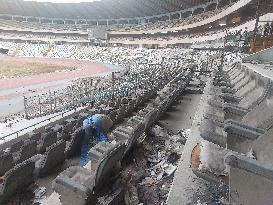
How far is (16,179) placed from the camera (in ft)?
16.7

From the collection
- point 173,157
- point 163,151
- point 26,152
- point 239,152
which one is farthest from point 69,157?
point 239,152

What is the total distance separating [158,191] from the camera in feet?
15.0

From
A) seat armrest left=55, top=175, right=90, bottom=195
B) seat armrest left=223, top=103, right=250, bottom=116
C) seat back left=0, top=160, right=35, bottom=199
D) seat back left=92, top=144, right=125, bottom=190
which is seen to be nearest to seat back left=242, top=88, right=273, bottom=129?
seat armrest left=223, top=103, right=250, bottom=116

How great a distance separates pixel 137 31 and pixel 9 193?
5850cm

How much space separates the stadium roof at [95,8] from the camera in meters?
62.9

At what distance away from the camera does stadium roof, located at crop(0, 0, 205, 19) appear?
62.9 metres

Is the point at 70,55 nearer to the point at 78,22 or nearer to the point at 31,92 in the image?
the point at 78,22

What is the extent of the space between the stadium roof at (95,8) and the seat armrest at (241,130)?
192 ft

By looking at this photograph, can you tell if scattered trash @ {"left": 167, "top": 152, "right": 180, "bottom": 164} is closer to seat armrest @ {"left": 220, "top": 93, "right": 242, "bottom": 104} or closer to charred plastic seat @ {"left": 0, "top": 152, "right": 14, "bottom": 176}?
seat armrest @ {"left": 220, "top": 93, "right": 242, "bottom": 104}

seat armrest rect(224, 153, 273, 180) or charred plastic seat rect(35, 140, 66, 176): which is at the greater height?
seat armrest rect(224, 153, 273, 180)

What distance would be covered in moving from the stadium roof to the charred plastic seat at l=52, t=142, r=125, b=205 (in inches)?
2277

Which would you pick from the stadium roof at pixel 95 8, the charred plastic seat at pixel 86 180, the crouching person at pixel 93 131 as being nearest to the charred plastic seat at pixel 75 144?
the crouching person at pixel 93 131

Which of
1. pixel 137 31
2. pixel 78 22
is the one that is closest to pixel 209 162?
pixel 137 31

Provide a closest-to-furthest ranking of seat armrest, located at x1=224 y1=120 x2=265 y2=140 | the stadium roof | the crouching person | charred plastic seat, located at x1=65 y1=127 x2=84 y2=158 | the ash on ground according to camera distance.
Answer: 1. seat armrest, located at x1=224 y1=120 x2=265 y2=140
2. the ash on ground
3. the crouching person
4. charred plastic seat, located at x1=65 y1=127 x2=84 y2=158
5. the stadium roof
